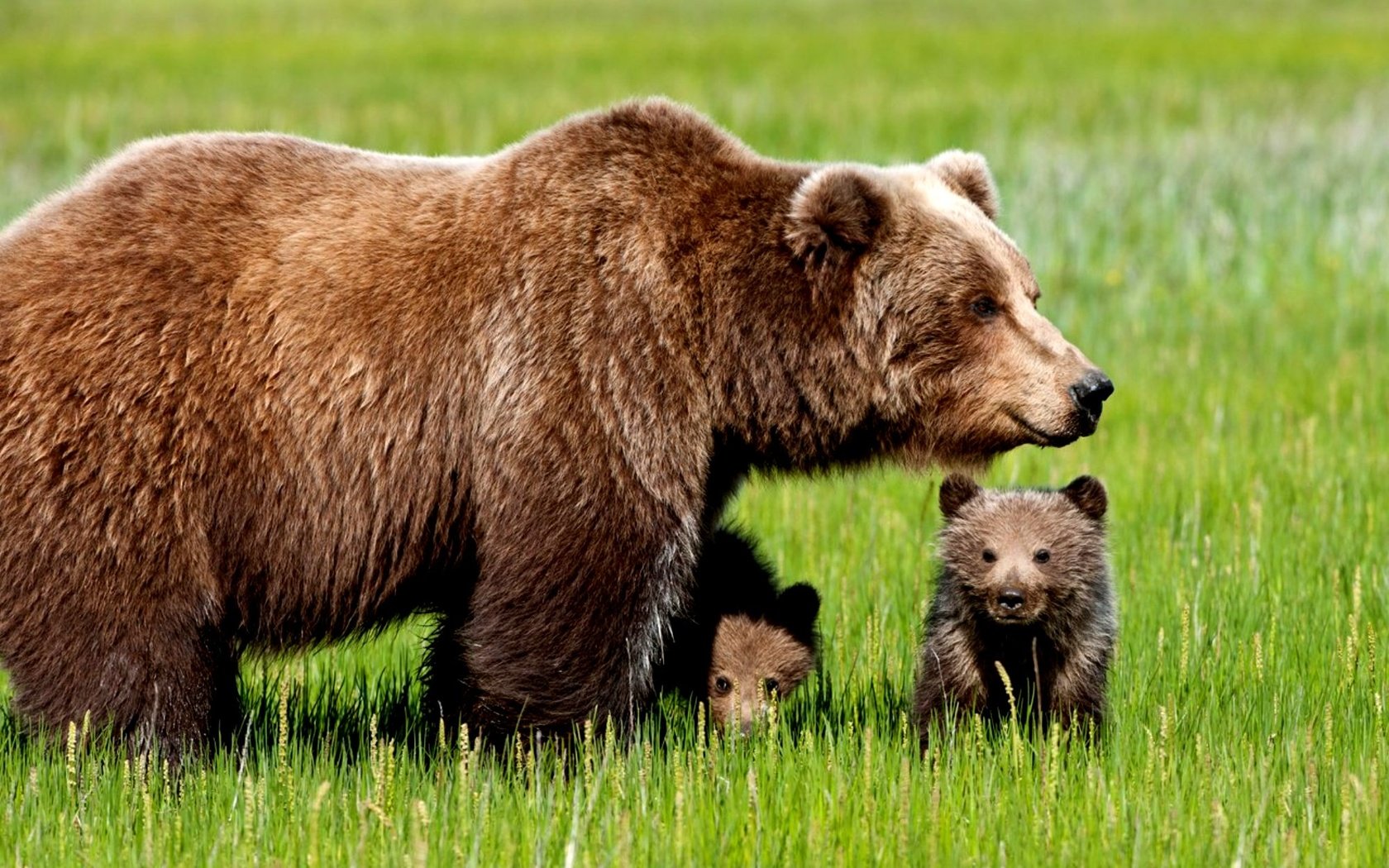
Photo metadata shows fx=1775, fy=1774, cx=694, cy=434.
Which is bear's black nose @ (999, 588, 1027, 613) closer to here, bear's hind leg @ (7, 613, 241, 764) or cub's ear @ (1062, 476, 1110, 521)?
cub's ear @ (1062, 476, 1110, 521)

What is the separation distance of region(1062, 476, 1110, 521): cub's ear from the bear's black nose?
20.4 inches

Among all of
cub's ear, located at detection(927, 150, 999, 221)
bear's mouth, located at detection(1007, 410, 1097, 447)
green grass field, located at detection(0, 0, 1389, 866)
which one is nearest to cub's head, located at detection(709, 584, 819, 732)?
green grass field, located at detection(0, 0, 1389, 866)

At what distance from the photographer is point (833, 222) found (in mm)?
5531

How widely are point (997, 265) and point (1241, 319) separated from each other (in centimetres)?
866

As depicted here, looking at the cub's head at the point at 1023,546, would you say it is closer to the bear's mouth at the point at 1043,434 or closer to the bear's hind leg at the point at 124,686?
the bear's mouth at the point at 1043,434

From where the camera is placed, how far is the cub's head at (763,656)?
6.31m

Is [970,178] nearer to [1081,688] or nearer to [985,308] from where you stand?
[985,308]

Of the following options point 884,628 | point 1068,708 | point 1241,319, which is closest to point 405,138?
point 1241,319

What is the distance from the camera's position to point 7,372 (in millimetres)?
5148

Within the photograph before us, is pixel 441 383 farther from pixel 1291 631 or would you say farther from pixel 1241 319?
pixel 1241 319

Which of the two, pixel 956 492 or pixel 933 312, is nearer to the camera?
pixel 933 312

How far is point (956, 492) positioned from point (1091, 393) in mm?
665

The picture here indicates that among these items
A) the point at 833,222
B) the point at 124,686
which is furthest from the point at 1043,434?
the point at 124,686

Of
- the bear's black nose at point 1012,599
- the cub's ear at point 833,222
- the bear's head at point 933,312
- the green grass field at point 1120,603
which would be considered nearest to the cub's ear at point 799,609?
the green grass field at point 1120,603
